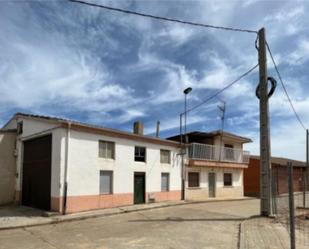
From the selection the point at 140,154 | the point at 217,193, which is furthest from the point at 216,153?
the point at 140,154

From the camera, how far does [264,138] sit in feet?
49.8

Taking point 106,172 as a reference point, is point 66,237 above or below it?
below

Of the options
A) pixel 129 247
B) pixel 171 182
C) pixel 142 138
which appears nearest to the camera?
pixel 129 247

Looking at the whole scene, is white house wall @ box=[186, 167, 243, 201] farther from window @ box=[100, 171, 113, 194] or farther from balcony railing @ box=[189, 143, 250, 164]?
window @ box=[100, 171, 113, 194]

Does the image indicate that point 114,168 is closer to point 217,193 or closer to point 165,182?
point 165,182

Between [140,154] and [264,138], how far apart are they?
27.8ft

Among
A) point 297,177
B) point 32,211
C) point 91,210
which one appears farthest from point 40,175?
point 297,177

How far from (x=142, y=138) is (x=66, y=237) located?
35.4ft

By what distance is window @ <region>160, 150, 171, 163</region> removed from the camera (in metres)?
23.0

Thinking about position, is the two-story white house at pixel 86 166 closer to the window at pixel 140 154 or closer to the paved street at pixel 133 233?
the window at pixel 140 154

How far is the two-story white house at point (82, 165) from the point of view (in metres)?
16.9

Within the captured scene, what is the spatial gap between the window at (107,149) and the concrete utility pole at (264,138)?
816 centimetres

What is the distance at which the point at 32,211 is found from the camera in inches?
674

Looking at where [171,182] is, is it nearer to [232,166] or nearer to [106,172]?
[106,172]
